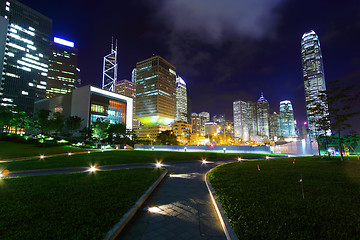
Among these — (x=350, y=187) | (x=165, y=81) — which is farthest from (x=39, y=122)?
(x=165, y=81)

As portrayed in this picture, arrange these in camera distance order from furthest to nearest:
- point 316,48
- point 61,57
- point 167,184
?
point 61,57, point 316,48, point 167,184

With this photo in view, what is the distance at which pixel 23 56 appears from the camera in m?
126

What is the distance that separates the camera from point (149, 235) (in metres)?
3.97

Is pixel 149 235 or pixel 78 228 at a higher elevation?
pixel 78 228

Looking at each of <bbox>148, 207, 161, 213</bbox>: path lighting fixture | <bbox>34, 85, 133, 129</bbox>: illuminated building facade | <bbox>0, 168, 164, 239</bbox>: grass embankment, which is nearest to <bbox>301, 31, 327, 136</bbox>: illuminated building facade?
<bbox>34, 85, 133, 129</bbox>: illuminated building facade

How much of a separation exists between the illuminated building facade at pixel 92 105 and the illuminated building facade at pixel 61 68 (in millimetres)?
94037

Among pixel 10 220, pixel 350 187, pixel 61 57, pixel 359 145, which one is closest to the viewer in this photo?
pixel 10 220

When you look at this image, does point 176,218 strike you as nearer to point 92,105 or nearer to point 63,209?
point 63,209

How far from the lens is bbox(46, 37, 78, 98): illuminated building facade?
180 metres

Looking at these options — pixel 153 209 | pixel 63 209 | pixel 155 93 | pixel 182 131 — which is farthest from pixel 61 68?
pixel 153 209

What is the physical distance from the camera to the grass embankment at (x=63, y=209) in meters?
3.64

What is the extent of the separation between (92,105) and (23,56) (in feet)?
321

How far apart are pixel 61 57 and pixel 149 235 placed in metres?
240

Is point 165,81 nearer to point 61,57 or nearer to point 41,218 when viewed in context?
point 61,57
